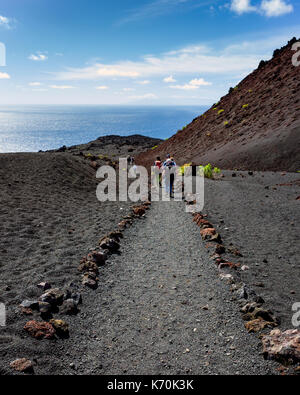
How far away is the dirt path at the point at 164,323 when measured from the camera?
4.22m

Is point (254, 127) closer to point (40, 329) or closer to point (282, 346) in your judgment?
point (282, 346)

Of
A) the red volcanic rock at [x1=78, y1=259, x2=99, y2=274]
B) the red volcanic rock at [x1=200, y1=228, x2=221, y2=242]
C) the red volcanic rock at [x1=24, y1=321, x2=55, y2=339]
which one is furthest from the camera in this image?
the red volcanic rock at [x1=200, y1=228, x2=221, y2=242]

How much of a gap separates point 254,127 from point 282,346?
121 ft

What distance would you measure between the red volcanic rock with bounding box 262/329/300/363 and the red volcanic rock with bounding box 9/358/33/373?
3306mm

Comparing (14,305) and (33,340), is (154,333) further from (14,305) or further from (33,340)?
(14,305)

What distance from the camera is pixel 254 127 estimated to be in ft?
122

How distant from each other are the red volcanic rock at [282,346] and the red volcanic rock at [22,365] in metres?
3.31

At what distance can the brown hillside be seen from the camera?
28266mm

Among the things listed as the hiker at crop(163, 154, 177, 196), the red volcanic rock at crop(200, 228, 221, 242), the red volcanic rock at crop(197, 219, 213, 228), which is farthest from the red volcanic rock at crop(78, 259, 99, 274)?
the hiker at crop(163, 154, 177, 196)

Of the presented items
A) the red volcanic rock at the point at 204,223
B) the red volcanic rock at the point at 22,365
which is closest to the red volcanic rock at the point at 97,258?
the red volcanic rock at the point at 22,365

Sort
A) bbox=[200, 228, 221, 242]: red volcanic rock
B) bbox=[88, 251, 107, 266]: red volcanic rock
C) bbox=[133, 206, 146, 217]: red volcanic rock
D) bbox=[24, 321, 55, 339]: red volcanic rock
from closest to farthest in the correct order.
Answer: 1. bbox=[24, 321, 55, 339]: red volcanic rock
2. bbox=[88, 251, 107, 266]: red volcanic rock
3. bbox=[200, 228, 221, 242]: red volcanic rock
4. bbox=[133, 206, 146, 217]: red volcanic rock

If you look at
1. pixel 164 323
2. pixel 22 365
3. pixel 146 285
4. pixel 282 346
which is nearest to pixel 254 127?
pixel 146 285

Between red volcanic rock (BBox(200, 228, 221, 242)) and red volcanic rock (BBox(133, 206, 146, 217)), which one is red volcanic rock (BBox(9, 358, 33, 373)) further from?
red volcanic rock (BBox(133, 206, 146, 217))

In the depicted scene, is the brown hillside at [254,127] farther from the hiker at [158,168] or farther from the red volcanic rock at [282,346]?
the red volcanic rock at [282,346]
